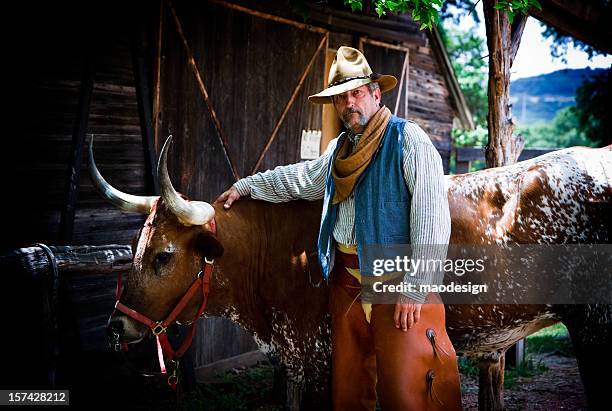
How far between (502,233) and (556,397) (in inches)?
107

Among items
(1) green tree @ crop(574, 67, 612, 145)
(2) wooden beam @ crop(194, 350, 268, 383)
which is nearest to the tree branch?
(2) wooden beam @ crop(194, 350, 268, 383)

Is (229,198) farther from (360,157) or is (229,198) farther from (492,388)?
(492,388)

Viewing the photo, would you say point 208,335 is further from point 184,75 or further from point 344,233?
point 344,233

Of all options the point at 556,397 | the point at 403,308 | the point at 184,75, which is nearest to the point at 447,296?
the point at 403,308

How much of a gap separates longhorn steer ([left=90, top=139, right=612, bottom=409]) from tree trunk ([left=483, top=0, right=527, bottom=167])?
1.35m

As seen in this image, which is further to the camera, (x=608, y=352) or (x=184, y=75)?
(x=184, y=75)

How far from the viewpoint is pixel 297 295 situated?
11.5 feet

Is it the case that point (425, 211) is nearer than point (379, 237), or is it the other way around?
point (425, 211)

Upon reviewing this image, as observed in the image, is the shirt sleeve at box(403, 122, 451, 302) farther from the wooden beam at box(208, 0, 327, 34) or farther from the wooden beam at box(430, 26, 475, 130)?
the wooden beam at box(430, 26, 475, 130)

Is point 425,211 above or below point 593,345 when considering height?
above

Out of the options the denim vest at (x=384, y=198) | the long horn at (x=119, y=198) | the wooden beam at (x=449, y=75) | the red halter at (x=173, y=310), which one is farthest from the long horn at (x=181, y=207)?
the wooden beam at (x=449, y=75)

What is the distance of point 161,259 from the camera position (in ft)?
10.8

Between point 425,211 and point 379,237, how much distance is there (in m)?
0.27

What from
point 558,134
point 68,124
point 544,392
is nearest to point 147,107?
point 68,124
